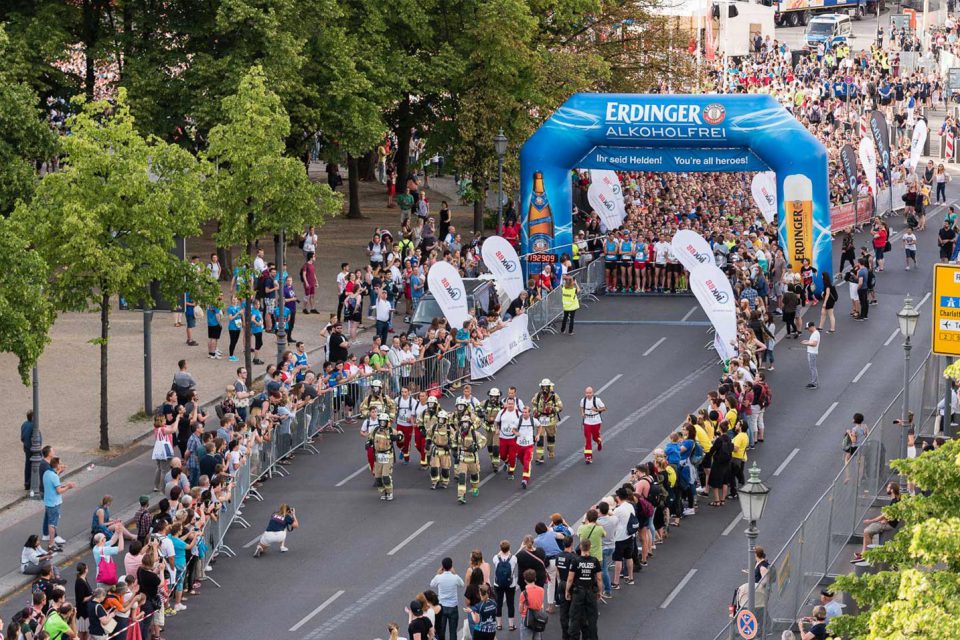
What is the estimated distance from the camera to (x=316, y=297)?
4456 cm

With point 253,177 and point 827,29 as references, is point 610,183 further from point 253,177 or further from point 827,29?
point 827,29

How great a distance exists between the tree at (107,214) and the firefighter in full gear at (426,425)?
5.62 meters

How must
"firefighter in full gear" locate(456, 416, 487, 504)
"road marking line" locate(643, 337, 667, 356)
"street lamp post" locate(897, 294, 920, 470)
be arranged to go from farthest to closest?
"road marking line" locate(643, 337, 667, 356)
"firefighter in full gear" locate(456, 416, 487, 504)
"street lamp post" locate(897, 294, 920, 470)

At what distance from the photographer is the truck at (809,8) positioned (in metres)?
112

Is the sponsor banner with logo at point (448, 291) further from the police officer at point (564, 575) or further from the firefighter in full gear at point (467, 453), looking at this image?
the police officer at point (564, 575)

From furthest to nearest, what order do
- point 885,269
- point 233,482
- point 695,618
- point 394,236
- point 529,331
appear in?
point 394,236
point 885,269
point 529,331
point 233,482
point 695,618

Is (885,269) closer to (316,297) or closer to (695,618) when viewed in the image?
(316,297)

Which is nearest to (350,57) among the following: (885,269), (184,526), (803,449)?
(885,269)

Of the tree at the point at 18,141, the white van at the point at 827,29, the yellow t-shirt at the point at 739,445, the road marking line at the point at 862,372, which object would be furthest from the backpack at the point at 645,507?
the white van at the point at 827,29

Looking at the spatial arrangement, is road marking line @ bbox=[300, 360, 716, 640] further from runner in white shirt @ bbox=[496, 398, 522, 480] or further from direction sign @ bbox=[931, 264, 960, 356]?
direction sign @ bbox=[931, 264, 960, 356]

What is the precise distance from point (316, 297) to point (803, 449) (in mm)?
15947

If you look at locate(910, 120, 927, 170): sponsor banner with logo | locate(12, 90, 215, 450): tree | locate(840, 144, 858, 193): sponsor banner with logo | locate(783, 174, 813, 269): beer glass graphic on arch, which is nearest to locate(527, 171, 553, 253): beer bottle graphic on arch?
locate(783, 174, 813, 269): beer glass graphic on arch

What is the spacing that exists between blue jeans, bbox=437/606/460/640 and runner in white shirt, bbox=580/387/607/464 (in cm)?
799

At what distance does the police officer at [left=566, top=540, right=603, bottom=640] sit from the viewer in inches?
934
